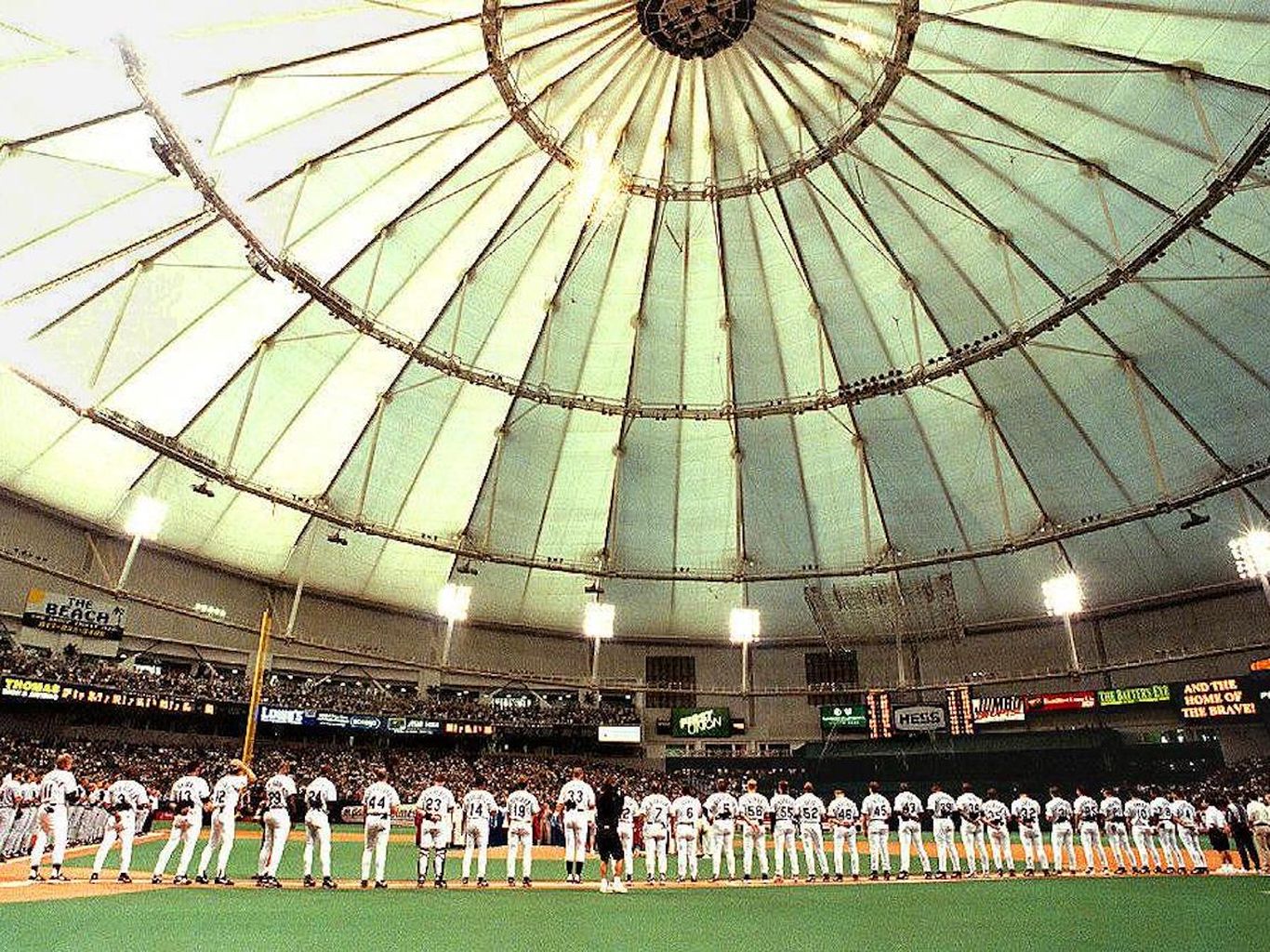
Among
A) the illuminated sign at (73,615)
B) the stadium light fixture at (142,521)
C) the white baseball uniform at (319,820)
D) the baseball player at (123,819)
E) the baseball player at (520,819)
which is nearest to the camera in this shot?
the baseball player at (123,819)

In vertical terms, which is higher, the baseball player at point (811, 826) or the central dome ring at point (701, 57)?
the central dome ring at point (701, 57)

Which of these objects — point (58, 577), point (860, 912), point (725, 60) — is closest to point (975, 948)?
point (860, 912)

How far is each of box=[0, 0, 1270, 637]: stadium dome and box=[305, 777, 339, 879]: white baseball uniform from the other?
62.2ft

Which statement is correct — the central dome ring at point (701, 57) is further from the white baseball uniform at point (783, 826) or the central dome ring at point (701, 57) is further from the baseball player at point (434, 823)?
the baseball player at point (434, 823)

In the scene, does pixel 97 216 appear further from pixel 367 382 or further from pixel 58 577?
pixel 58 577

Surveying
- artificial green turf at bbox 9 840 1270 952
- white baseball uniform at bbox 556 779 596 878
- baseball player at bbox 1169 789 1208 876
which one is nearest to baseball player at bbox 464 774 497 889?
artificial green turf at bbox 9 840 1270 952

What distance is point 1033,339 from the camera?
34.9 m

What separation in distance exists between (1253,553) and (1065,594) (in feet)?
28.1

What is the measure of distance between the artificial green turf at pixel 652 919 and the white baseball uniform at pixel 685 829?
2.83 metres

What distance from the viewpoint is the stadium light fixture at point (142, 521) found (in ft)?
131

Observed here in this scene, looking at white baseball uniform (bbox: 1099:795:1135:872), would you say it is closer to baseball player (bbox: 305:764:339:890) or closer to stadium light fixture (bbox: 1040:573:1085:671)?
stadium light fixture (bbox: 1040:573:1085:671)

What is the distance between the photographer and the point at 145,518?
40.1 meters

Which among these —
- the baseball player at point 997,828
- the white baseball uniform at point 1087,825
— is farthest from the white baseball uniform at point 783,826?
the white baseball uniform at point 1087,825

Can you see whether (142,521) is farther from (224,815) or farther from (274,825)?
(274,825)
